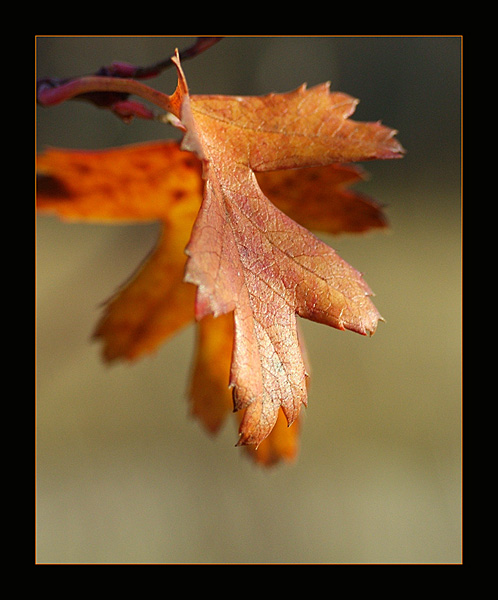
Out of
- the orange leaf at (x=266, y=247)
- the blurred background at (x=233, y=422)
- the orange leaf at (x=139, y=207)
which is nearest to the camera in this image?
the orange leaf at (x=266, y=247)

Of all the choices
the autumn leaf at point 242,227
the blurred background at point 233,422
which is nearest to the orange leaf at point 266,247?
the autumn leaf at point 242,227

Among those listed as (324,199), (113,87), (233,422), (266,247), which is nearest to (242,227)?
(266,247)

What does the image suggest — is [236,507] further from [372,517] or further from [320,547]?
[372,517]

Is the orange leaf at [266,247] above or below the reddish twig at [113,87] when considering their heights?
below

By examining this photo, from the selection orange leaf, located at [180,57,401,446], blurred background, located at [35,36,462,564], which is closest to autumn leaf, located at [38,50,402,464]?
orange leaf, located at [180,57,401,446]

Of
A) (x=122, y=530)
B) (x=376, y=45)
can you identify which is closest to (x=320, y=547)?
(x=122, y=530)

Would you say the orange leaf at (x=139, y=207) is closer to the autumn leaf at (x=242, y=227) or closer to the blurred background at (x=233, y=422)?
the autumn leaf at (x=242, y=227)
